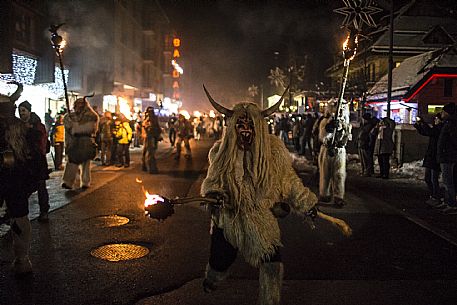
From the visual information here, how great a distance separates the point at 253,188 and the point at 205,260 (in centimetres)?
202

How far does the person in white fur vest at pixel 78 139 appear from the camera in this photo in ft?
32.5

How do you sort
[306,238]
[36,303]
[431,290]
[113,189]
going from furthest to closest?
[113,189] → [306,238] → [431,290] → [36,303]

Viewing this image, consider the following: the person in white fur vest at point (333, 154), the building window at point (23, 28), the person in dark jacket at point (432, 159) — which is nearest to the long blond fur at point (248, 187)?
the person in white fur vest at point (333, 154)

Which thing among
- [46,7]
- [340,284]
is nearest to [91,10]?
[46,7]

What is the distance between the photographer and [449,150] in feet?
27.3

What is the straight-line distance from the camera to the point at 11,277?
4805mm

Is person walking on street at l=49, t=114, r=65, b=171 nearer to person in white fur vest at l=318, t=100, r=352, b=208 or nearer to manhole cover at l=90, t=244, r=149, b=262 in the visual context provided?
person in white fur vest at l=318, t=100, r=352, b=208

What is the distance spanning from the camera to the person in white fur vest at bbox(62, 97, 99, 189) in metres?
9.91

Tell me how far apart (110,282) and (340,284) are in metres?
2.33

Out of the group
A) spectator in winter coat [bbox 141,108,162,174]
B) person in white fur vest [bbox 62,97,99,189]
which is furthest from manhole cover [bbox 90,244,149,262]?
spectator in winter coat [bbox 141,108,162,174]

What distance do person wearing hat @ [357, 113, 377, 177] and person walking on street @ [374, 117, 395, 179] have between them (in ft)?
0.86

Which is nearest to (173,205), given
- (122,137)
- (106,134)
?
(122,137)

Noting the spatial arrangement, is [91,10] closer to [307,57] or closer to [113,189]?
[113,189]

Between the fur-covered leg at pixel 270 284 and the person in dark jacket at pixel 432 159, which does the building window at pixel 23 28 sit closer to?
the person in dark jacket at pixel 432 159
